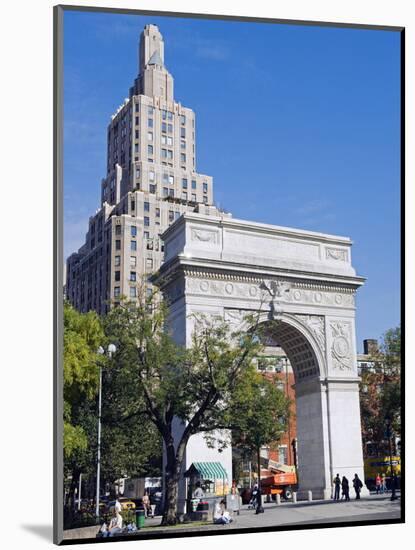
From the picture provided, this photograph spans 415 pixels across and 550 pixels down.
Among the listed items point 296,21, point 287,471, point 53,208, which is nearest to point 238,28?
point 296,21

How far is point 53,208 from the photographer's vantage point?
1500 centimetres

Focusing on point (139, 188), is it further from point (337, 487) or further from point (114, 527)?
point (337, 487)

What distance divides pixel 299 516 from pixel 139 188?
29.7 ft

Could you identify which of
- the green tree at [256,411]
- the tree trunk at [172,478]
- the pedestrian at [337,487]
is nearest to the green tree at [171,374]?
the tree trunk at [172,478]

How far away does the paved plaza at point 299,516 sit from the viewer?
16016 millimetres

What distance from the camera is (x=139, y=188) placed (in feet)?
69.2

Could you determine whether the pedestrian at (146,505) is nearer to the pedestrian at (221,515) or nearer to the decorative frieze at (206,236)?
the pedestrian at (221,515)

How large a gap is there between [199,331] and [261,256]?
12.5 ft

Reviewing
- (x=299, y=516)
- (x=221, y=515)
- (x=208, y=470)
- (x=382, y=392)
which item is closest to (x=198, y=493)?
(x=208, y=470)

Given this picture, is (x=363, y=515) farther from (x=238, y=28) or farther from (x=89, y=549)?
(x=238, y=28)

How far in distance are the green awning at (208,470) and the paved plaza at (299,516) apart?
1.55 m

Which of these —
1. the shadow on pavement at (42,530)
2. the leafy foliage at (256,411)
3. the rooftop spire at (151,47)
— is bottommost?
the shadow on pavement at (42,530)

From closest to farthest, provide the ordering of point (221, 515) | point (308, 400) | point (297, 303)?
point (221, 515)
point (297, 303)
point (308, 400)

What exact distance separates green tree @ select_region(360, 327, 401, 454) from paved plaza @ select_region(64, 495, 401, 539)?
2.51 metres
